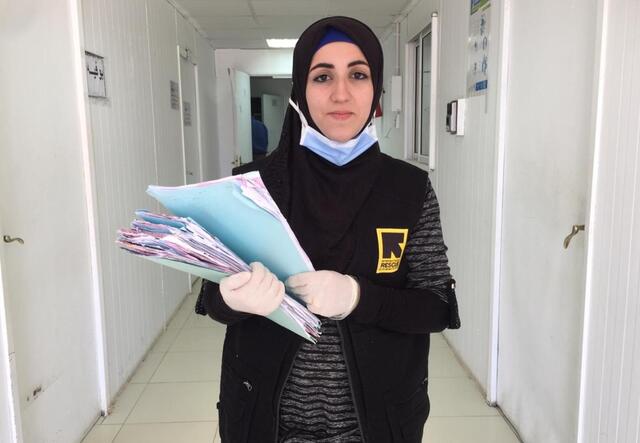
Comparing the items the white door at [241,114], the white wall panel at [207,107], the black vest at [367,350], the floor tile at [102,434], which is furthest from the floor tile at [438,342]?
the white door at [241,114]

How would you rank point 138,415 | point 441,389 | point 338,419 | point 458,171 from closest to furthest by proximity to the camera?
point 338,419, point 138,415, point 441,389, point 458,171

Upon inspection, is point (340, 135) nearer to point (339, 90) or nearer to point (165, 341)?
point (339, 90)

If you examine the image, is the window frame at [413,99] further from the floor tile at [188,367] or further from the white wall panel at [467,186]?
the floor tile at [188,367]

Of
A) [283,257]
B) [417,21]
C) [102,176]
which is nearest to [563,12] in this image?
[283,257]

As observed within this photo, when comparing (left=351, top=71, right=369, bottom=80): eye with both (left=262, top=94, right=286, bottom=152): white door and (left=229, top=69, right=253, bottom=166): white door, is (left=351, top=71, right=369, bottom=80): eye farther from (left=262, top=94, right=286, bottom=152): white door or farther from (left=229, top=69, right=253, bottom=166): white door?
(left=262, top=94, right=286, bottom=152): white door

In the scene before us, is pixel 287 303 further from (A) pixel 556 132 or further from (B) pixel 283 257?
(A) pixel 556 132

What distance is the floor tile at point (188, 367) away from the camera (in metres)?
3.13

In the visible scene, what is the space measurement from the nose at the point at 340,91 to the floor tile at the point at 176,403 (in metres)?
2.10

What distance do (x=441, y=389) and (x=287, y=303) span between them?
7.75ft

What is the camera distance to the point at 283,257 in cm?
83

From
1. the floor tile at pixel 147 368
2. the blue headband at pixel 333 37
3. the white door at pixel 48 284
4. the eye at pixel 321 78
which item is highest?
the blue headband at pixel 333 37

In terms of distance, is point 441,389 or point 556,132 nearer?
point 556,132

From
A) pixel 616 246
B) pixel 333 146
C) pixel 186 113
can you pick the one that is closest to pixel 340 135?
pixel 333 146

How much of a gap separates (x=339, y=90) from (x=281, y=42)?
6067 mm
